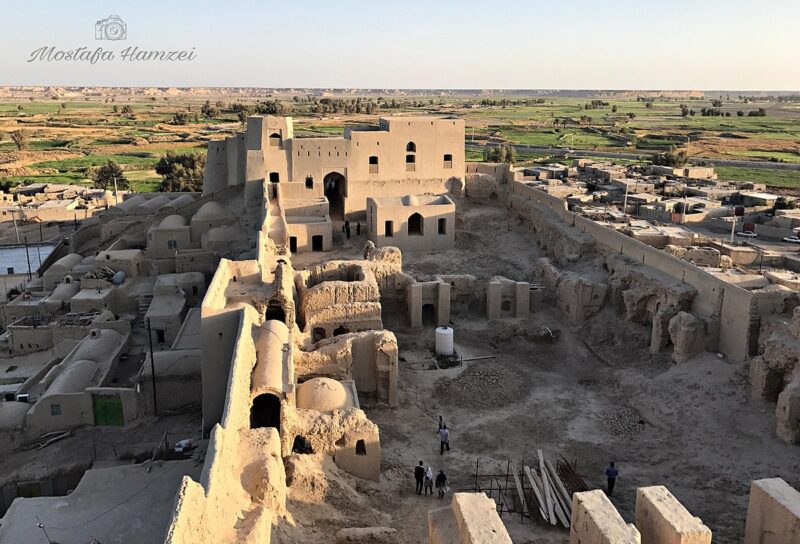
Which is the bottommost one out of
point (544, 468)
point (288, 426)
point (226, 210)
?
point (544, 468)

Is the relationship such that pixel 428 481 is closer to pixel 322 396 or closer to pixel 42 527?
pixel 322 396

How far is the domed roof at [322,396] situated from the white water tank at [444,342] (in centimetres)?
556

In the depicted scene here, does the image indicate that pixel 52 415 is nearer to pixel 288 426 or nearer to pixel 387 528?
pixel 288 426

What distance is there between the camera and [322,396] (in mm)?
13492

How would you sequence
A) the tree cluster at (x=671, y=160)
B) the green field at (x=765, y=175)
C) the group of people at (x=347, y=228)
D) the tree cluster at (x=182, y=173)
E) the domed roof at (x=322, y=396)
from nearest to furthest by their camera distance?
the domed roof at (x=322, y=396) → the group of people at (x=347, y=228) → the tree cluster at (x=182, y=173) → the green field at (x=765, y=175) → the tree cluster at (x=671, y=160)

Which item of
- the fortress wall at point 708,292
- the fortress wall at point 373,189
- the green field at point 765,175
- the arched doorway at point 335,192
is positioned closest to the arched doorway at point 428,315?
the fortress wall at point 708,292

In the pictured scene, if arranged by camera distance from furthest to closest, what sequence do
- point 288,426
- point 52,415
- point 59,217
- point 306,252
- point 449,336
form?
point 59,217, point 306,252, point 449,336, point 52,415, point 288,426

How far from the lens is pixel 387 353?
1596cm

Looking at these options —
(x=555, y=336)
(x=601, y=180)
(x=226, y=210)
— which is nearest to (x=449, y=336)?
(x=555, y=336)

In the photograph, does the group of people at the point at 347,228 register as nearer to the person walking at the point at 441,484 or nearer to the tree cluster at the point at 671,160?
the person walking at the point at 441,484

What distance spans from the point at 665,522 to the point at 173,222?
2331 centimetres

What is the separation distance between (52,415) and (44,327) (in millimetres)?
5093

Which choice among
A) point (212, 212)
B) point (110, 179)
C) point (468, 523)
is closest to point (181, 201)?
point (212, 212)

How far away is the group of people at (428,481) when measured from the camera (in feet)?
42.0
